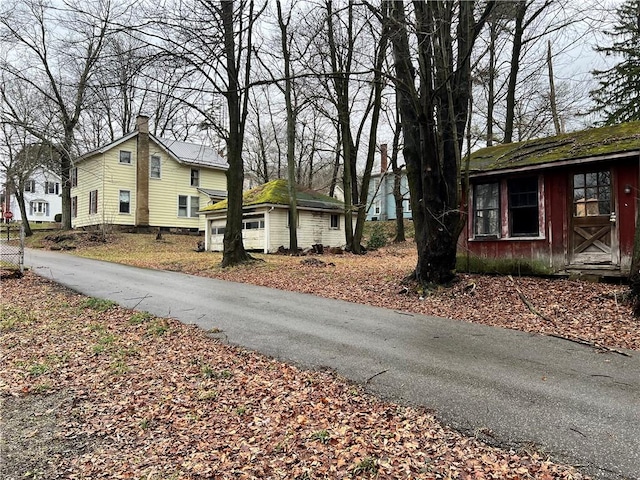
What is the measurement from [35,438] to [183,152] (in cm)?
2971

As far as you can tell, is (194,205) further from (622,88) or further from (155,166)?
(622,88)

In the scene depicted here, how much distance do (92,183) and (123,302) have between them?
22593 mm

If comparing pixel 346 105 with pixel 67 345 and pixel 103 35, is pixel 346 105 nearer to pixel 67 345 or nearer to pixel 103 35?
pixel 103 35

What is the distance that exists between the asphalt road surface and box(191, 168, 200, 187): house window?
21712mm

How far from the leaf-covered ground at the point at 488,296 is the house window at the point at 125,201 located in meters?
14.0

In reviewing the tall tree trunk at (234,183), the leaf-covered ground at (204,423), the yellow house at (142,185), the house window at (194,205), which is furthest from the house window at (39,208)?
the leaf-covered ground at (204,423)

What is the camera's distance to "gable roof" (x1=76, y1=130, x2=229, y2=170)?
26.6 metres

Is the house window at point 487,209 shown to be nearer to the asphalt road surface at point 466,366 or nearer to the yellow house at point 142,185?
the asphalt road surface at point 466,366

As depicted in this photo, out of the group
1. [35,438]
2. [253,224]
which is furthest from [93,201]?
→ [35,438]

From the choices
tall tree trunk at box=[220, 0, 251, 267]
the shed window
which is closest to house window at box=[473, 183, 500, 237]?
tall tree trunk at box=[220, 0, 251, 267]

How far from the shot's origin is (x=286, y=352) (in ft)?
18.9

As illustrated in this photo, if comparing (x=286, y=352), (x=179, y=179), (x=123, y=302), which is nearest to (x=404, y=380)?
(x=286, y=352)

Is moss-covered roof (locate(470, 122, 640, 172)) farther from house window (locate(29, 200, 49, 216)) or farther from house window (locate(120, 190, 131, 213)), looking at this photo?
house window (locate(29, 200, 49, 216))

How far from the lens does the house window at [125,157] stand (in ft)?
89.8
